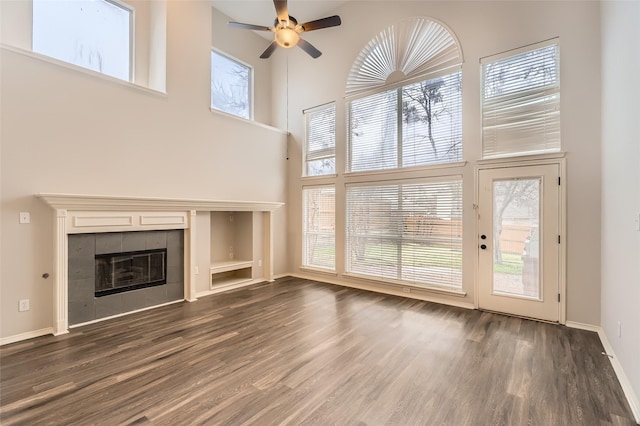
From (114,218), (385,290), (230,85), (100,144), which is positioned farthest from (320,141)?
(114,218)

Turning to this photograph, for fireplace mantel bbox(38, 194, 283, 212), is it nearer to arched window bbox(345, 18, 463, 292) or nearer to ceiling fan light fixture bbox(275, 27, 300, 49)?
arched window bbox(345, 18, 463, 292)

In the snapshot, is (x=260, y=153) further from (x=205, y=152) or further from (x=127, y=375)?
(x=127, y=375)

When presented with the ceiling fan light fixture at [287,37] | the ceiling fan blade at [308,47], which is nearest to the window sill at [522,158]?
the ceiling fan blade at [308,47]

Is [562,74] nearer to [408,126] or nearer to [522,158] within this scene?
[522,158]

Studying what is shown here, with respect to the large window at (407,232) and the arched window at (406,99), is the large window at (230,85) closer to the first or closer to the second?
the arched window at (406,99)

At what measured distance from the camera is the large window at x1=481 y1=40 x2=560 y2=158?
375cm

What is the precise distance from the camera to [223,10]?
19.5 feet

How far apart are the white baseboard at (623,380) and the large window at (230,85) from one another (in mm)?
6819

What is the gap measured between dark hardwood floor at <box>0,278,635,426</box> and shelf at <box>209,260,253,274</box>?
1304 mm

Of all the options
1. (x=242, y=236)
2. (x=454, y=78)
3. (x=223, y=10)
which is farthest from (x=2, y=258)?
(x=454, y=78)

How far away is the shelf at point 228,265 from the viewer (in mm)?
5227

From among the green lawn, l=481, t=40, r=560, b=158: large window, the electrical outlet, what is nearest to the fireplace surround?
the electrical outlet

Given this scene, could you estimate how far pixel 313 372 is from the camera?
2.56 metres

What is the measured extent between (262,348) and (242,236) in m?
A: 3.32
